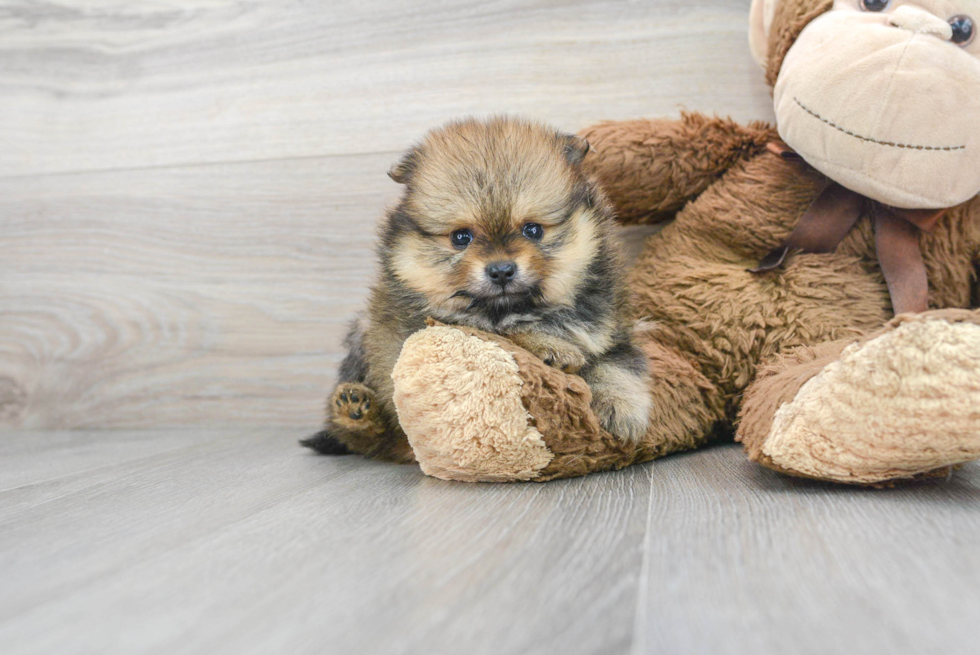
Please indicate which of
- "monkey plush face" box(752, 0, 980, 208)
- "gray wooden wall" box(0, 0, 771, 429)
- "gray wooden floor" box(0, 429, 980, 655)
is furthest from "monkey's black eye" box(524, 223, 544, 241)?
"gray wooden wall" box(0, 0, 771, 429)

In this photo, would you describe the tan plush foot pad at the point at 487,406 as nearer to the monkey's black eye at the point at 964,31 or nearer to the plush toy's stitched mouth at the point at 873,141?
the plush toy's stitched mouth at the point at 873,141

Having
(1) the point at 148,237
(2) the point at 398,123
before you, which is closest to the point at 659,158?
(2) the point at 398,123

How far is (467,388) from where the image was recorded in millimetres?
1091

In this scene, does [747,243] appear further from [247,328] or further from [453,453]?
[247,328]

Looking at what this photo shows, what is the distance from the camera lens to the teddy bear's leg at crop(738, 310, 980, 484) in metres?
0.91

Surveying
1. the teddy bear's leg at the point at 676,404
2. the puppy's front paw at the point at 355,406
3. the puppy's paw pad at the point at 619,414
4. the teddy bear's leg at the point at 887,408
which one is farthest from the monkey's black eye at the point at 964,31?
the puppy's front paw at the point at 355,406

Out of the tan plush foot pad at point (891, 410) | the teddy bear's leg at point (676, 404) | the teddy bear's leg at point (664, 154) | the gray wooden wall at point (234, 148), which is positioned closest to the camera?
the tan plush foot pad at point (891, 410)

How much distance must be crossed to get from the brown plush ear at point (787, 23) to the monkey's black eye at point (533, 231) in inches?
24.8

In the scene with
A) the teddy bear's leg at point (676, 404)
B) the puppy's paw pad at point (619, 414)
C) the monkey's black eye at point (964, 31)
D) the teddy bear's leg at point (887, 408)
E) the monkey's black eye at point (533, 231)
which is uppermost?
the monkey's black eye at point (964, 31)

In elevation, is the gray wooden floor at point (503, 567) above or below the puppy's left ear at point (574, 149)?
below

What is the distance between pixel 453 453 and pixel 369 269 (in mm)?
855

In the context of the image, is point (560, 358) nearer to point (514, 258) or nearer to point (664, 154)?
point (514, 258)

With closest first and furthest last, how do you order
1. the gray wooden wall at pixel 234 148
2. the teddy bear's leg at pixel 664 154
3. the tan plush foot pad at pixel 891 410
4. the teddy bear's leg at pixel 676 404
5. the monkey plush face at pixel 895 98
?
the tan plush foot pad at pixel 891 410 → the monkey plush face at pixel 895 98 → the teddy bear's leg at pixel 676 404 → the teddy bear's leg at pixel 664 154 → the gray wooden wall at pixel 234 148

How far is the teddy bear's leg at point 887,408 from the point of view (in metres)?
0.91
